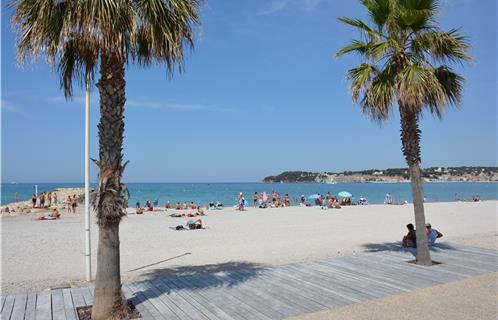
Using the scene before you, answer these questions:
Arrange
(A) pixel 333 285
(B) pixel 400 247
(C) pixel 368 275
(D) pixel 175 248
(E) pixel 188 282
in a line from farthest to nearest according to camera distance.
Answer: (D) pixel 175 248 → (B) pixel 400 247 → (C) pixel 368 275 → (E) pixel 188 282 → (A) pixel 333 285

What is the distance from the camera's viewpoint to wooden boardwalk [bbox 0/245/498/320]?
571 cm

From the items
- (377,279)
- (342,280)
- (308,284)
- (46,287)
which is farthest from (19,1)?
(377,279)

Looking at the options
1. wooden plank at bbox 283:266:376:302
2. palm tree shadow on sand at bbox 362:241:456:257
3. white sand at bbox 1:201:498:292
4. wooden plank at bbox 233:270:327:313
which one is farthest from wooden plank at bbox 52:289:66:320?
palm tree shadow on sand at bbox 362:241:456:257

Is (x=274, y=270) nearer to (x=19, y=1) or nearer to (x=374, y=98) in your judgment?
(x=374, y=98)

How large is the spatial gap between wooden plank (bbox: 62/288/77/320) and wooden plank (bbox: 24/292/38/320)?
412mm

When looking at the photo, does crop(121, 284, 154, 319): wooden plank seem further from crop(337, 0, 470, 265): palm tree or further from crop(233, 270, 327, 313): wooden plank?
crop(337, 0, 470, 265): palm tree

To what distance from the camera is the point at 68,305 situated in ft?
19.6

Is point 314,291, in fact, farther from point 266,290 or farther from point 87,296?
point 87,296

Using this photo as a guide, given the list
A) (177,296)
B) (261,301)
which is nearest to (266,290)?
(261,301)

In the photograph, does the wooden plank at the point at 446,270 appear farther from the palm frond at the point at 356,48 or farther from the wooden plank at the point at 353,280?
the palm frond at the point at 356,48

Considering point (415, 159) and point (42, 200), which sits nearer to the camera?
point (415, 159)

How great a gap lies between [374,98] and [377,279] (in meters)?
3.80

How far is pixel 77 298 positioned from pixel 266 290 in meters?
3.07

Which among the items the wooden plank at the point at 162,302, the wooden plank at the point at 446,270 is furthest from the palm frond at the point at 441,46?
the wooden plank at the point at 162,302
